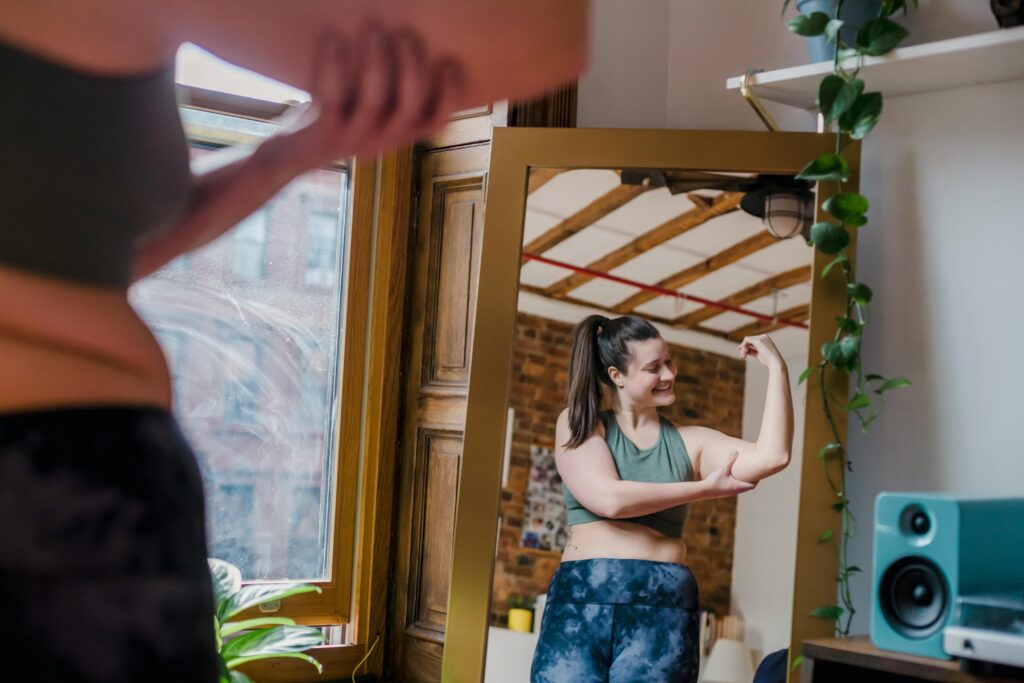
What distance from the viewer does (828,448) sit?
232 cm

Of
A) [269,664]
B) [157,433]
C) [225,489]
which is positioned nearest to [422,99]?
[157,433]

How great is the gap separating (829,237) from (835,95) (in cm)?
28

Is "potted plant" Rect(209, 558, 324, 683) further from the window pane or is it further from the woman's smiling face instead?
the woman's smiling face

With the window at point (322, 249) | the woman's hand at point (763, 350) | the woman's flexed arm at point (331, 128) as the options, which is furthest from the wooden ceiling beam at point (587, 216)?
the woman's flexed arm at point (331, 128)

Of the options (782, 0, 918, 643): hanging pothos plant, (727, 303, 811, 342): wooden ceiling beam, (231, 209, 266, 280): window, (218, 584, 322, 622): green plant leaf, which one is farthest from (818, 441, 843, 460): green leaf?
(231, 209, 266, 280): window

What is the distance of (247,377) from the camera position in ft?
8.77

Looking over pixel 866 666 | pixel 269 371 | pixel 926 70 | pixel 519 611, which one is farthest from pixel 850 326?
pixel 269 371

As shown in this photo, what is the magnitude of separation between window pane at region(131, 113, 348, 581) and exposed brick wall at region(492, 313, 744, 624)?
58 cm

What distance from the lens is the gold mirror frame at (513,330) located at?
2324 millimetres

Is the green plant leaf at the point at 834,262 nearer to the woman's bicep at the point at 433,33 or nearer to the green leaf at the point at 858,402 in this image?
the green leaf at the point at 858,402

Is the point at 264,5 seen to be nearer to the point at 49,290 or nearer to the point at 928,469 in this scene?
the point at 49,290

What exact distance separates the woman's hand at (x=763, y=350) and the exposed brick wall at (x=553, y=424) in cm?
3

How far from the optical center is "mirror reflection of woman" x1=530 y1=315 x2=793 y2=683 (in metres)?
2.22

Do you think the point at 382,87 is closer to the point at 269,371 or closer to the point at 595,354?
the point at 595,354
